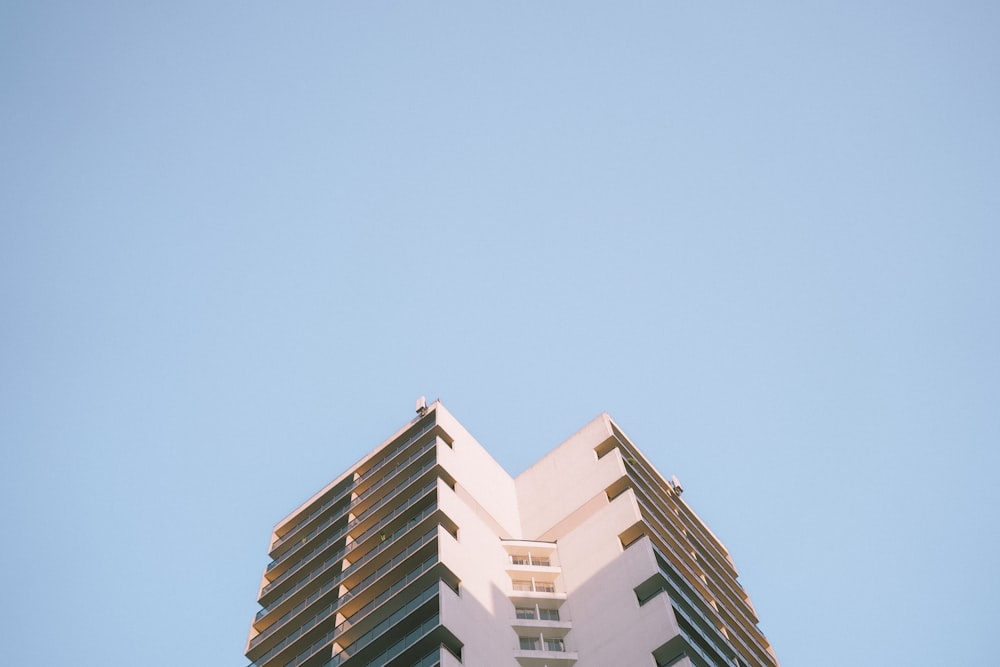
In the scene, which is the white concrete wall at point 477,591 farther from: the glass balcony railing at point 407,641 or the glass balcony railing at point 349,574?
the glass balcony railing at point 349,574

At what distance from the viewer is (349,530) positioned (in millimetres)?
63062

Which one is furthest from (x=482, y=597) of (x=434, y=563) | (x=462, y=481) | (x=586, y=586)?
(x=462, y=481)

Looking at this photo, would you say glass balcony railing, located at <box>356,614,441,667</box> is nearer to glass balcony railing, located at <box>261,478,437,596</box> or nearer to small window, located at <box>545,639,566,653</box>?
small window, located at <box>545,639,566,653</box>

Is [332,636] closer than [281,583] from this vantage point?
Yes

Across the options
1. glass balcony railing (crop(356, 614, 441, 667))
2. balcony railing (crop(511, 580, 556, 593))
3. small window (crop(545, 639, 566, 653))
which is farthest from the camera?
balcony railing (crop(511, 580, 556, 593))

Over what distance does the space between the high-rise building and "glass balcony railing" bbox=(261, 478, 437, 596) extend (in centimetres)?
18

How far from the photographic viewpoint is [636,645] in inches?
1937

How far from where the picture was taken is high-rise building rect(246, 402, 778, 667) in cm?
5000

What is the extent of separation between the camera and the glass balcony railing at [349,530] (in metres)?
60.0

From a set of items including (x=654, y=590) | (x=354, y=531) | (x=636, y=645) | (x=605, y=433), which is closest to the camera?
(x=636, y=645)

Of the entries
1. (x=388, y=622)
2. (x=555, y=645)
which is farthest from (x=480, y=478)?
(x=388, y=622)

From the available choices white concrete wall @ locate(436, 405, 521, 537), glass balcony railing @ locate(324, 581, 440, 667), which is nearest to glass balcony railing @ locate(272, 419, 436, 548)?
white concrete wall @ locate(436, 405, 521, 537)

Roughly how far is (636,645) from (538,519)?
55.8 ft

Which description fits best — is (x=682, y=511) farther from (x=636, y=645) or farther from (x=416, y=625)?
(x=416, y=625)
